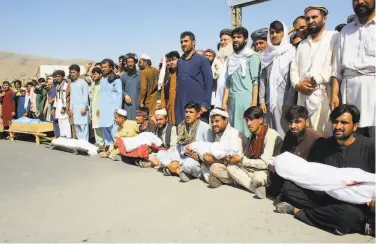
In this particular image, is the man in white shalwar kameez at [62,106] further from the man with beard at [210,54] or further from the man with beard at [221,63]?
the man with beard at [221,63]

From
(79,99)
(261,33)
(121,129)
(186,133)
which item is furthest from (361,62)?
(79,99)

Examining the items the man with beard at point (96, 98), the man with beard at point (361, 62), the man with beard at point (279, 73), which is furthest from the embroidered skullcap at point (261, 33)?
the man with beard at point (96, 98)

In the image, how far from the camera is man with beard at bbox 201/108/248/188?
420cm

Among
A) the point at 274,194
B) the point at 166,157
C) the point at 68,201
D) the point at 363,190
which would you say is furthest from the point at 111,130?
the point at 363,190

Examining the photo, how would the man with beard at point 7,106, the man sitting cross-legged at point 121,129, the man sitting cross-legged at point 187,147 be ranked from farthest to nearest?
the man with beard at point 7,106, the man sitting cross-legged at point 121,129, the man sitting cross-legged at point 187,147

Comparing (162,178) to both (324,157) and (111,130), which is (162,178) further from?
(111,130)

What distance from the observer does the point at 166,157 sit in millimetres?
5215

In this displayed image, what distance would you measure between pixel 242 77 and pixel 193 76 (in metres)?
0.83

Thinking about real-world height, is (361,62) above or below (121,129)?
above

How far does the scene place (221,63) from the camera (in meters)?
6.01

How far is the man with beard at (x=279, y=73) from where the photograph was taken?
4.42 m

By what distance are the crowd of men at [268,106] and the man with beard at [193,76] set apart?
0.01 meters

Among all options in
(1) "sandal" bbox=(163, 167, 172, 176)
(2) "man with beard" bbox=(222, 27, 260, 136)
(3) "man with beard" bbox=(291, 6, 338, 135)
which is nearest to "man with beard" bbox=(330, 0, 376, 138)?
(3) "man with beard" bbox=(291, 6, 338, 135)

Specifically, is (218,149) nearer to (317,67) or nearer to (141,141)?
(317,67)
